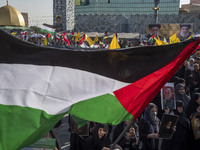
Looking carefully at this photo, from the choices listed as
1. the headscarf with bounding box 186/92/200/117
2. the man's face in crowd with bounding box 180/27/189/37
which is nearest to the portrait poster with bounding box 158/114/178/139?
the headscarf with bounding box 186/92/200/117

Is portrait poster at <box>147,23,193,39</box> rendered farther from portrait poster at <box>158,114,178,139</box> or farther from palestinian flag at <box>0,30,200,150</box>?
palestinian flag at <box>0,30,200,150</box>

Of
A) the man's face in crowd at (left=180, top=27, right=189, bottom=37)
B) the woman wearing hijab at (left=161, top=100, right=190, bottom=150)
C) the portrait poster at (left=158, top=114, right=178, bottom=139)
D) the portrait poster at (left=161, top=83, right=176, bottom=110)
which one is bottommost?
the woman wearing hijab at (left=161, top=100, right=190, bottom=150)

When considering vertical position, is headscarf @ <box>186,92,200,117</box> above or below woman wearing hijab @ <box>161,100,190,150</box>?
above

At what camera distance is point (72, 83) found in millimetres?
2234

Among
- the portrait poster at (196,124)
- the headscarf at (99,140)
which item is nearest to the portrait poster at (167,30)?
the portrait poster at (196,124)

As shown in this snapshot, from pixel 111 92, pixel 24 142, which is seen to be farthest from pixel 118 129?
pixel 24 142

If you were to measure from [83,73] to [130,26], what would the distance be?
157 ft

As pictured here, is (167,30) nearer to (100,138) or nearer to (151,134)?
(151,134)

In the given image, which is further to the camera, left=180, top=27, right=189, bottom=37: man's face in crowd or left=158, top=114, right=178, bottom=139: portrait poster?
left=180, top=27, right=189, bottom=37: man's face in crowd

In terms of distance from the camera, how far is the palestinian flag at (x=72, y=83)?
1970 millimetres

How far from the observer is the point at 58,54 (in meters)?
2.36

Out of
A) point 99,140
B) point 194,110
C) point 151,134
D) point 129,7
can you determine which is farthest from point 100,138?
point 129,7

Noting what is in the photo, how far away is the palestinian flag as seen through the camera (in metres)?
1.97

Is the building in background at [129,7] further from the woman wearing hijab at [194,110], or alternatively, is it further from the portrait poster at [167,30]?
the woman wearing hijab at [194,110]
